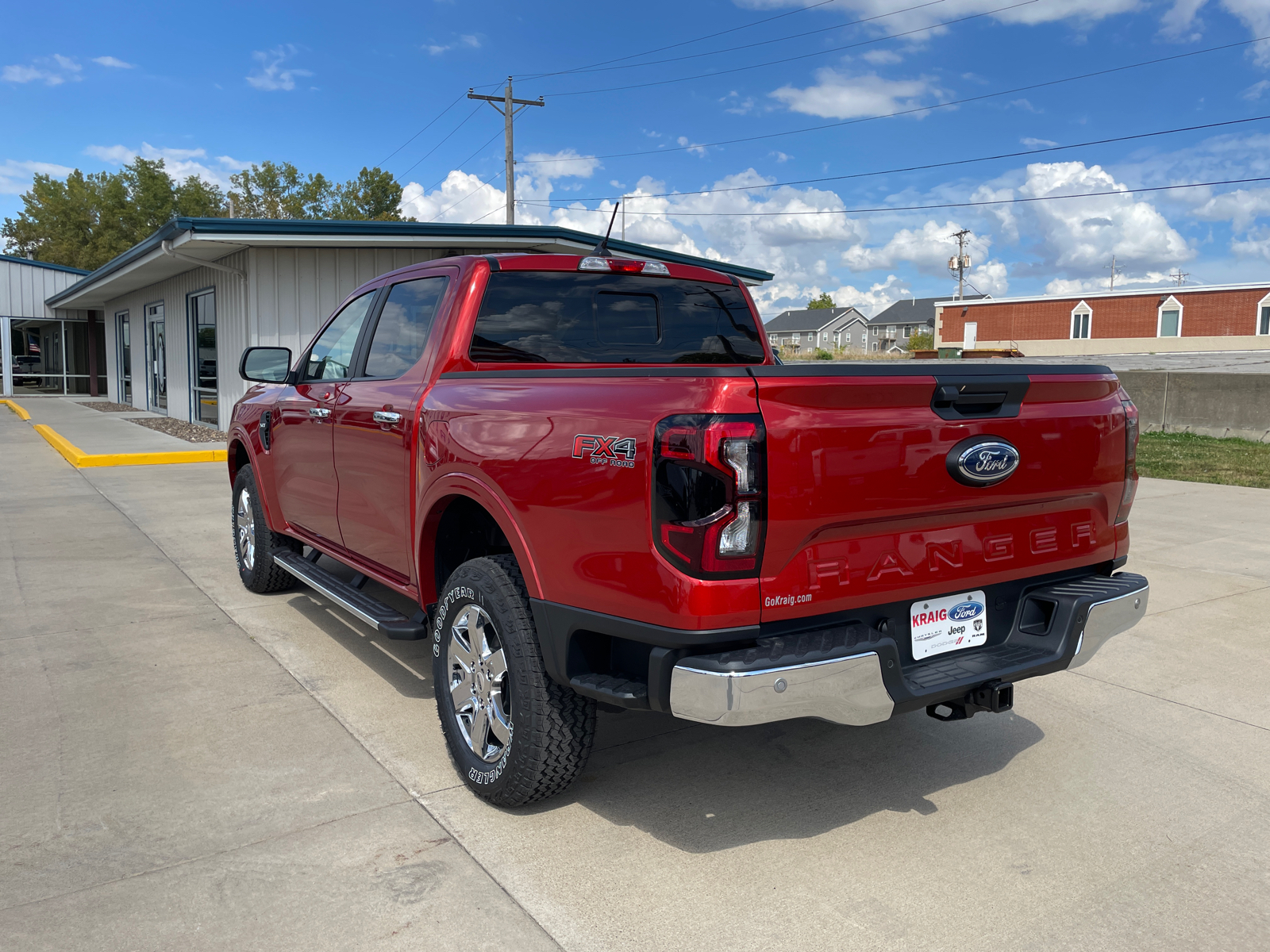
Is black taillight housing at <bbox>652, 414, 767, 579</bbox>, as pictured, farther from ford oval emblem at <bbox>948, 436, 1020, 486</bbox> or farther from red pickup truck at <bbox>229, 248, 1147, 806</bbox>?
ford oval emblem at <bbox>948, 436, 1020, 486</bbox>

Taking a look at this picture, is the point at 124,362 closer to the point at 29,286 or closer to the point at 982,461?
the point at 29,286

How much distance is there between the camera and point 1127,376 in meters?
19.7

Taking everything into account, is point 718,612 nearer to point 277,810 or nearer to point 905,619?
point 905,619

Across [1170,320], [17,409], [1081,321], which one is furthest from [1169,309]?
[17,409]

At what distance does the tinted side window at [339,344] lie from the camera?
4855 millimetres

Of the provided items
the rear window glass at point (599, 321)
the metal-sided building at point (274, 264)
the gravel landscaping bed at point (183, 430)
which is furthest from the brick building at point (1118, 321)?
the rear window glass at point (599, 321)

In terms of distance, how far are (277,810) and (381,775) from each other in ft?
1.32

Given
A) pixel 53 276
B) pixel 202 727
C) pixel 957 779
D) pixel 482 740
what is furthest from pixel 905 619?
pixel 53 276

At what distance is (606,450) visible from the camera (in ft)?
8.99

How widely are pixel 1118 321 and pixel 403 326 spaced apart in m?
65.5

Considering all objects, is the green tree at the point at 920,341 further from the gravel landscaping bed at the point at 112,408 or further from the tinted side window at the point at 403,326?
the tinted side window at the point at 403,326

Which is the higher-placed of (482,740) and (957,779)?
(482,740)

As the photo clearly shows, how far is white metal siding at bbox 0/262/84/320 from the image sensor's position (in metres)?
31.3

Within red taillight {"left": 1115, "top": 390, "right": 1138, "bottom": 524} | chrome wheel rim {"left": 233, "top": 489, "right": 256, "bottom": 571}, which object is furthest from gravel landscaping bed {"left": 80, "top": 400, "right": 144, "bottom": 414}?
red taillight {"left": 1115, "top": 390, "right": 1138, "bottom": 524}
